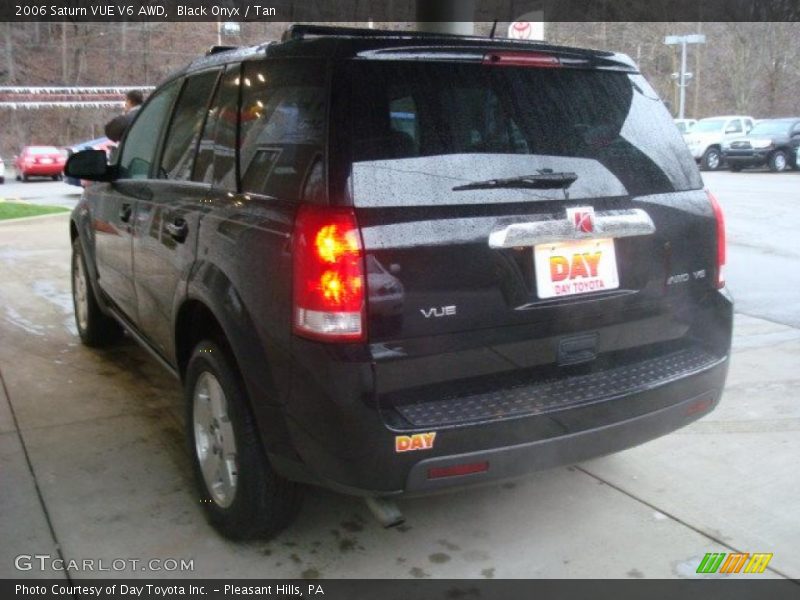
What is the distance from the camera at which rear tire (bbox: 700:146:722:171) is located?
2776 centimetres

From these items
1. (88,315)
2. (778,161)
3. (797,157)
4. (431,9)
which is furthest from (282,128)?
(778,161)

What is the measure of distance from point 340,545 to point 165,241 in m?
1.52

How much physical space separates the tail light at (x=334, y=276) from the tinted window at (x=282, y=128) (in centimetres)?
15

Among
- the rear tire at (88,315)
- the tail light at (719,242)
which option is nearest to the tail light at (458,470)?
the tail light at (719,242)

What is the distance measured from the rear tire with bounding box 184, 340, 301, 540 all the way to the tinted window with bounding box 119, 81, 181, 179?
4.96ft

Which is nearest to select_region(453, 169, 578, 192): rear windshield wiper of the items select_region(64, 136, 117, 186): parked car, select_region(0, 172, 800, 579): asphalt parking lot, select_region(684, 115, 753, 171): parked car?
select_region(0, 172, 800, 579): asphalt parking lot

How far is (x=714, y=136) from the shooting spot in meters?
27.9

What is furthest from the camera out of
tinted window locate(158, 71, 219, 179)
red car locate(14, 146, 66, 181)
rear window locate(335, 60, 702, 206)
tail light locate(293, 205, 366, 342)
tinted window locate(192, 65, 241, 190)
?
red car locate(14, 146, 66, 181)

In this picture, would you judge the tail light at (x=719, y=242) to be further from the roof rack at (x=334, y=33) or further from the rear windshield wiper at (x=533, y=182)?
the roof rack at (x=334, y=33)

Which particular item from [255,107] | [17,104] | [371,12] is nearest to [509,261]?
[255,107]

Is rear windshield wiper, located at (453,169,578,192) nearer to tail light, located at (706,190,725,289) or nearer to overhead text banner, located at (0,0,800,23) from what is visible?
tail light, located at (706,190,725,289)

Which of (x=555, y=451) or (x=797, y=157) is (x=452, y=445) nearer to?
(x=555, y=451)

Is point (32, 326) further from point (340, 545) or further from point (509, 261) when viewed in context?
point (509, 261)
